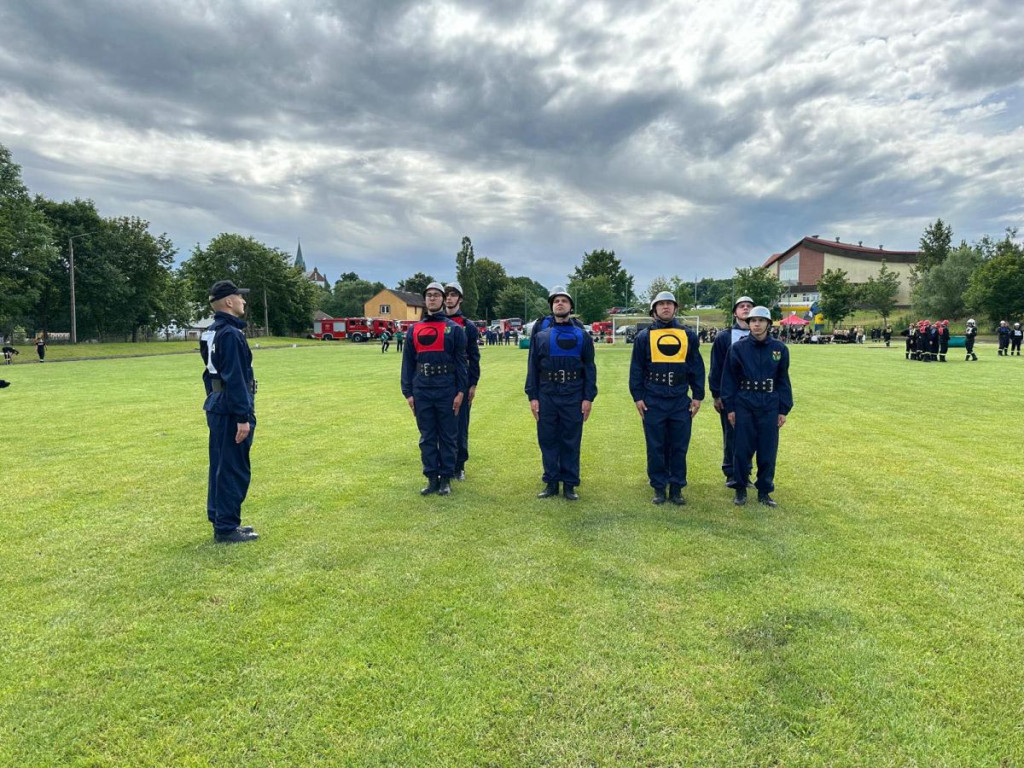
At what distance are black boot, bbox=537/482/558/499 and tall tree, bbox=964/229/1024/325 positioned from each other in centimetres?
6596

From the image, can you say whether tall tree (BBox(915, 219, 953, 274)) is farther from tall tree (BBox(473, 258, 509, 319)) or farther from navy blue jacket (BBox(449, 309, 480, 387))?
navy blue jacket (BBox(449, 309, 480, 387))

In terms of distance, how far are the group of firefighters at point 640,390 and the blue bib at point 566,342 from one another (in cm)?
1

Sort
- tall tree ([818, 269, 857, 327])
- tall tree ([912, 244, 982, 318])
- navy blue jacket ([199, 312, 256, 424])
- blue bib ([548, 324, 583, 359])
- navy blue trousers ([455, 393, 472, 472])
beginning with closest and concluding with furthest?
navy blue jacket ([199, 312, 256, 424]) < blue bib ([548, 324, 583, 359]) < navy blue trousers ([455, 393, 472, 472]) < tall tree ([912, 244, 982, 318]) < tall tree ([818, 269, 857, 327])

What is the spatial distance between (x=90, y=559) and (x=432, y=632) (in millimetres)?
2982

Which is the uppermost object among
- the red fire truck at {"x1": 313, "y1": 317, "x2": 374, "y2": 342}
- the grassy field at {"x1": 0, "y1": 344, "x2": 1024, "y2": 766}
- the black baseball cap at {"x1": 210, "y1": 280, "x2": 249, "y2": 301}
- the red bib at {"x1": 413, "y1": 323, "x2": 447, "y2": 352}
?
the red fire truck at {"x1": 313, "y1": 317, "x2": 374, "y2": 342}

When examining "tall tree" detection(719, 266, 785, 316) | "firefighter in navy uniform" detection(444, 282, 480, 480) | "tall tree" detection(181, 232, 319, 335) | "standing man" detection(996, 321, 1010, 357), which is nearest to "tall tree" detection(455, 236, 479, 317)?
"tall tree" detection(181, 232, 319, 335)

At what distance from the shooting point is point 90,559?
429 centimetres

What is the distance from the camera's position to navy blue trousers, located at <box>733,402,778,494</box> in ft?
18.7

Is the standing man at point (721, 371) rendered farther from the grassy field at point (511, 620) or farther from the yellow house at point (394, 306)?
the yellow house at point (394, 306)

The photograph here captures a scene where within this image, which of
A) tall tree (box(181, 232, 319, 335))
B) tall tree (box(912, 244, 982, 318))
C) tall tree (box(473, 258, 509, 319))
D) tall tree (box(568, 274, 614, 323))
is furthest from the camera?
tall tree (box(473, 258, 509, 319))

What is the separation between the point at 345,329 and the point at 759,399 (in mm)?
65512

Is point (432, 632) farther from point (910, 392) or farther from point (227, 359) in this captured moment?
point (910, 392)

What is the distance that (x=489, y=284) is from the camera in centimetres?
11231

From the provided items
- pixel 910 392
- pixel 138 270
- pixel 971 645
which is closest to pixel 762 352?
pixel 971 645
